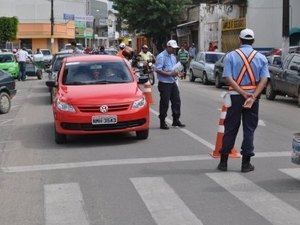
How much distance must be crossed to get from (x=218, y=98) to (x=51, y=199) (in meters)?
13.8

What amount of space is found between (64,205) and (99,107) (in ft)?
12.9

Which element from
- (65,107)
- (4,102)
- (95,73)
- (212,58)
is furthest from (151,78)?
(65,107)

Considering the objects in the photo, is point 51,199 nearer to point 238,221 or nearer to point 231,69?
point 238,221

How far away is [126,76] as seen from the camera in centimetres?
1166

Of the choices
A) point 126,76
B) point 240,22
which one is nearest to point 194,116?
point 126,76

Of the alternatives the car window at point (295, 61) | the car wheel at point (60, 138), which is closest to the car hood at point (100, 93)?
the car wheel at point (60, 138)

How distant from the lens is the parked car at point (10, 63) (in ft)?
102

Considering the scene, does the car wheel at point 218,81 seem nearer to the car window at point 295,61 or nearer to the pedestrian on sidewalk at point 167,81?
the car window at point 295,61

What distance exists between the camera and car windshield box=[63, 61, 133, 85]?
11.5 metres

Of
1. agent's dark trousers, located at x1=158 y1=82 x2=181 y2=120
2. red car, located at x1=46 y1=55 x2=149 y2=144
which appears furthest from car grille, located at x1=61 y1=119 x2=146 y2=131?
agent's dark trousers, located at x1=158 y1=82 x2=181 y2=120

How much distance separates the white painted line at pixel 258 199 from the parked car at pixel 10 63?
2469cm

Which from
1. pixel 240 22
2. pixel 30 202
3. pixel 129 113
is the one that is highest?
pixel 240 22

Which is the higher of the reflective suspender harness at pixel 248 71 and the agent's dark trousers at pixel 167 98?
the reflective suspender harness at pixel 248 71

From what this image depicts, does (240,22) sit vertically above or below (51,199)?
above
